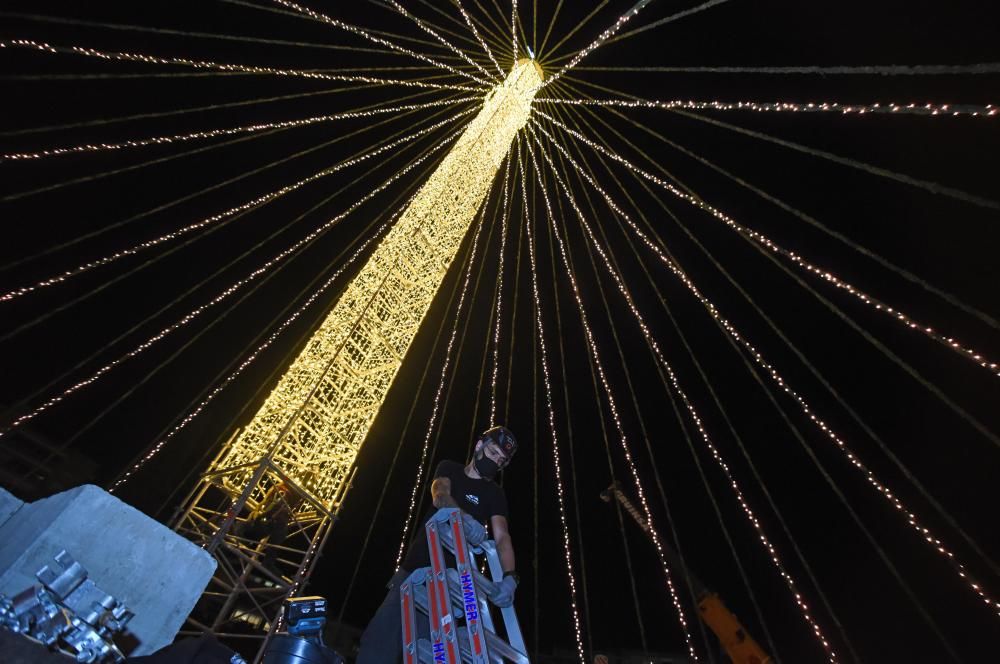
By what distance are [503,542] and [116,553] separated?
2380 millimetres

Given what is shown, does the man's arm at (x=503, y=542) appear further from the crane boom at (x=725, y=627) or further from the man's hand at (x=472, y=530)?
the crane boom at (x=725, y=627)

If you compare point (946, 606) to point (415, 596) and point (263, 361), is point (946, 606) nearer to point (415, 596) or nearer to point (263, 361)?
point (415, 596)

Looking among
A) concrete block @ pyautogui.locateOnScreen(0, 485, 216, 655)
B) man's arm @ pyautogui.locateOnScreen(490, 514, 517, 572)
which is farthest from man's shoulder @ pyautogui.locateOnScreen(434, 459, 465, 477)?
concrete block @ pyautogui.locateOnScreen(0, 485, 216, 655)

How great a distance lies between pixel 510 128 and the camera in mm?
15484

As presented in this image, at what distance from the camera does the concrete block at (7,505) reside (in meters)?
2.99

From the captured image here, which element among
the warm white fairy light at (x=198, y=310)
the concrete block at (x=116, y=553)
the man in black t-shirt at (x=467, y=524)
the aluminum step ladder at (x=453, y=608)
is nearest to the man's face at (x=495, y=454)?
the man in black t-shirt at (x=467, y=524)

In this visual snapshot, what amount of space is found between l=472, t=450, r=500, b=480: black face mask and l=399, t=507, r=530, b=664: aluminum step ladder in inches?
26.1

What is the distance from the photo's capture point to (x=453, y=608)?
3.14 meters

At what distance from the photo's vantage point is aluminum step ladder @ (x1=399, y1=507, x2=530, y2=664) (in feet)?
9.07

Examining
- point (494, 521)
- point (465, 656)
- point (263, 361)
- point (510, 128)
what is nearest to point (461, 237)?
point (510, 128)

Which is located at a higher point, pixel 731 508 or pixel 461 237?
pixel 461 237

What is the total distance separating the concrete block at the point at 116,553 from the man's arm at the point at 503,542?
6.25 ft

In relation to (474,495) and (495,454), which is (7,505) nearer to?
(474,495)

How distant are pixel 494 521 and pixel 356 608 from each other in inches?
748
